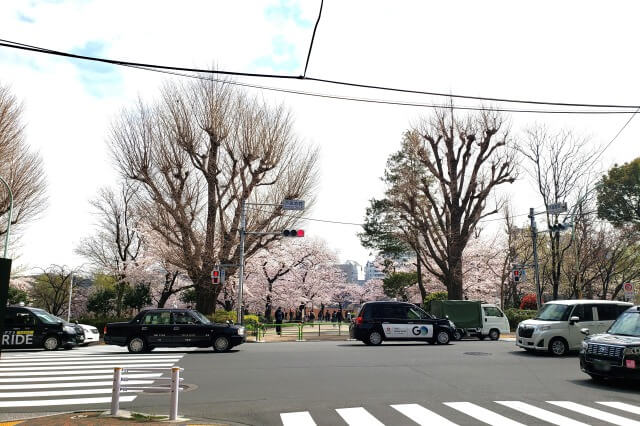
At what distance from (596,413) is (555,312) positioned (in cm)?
999

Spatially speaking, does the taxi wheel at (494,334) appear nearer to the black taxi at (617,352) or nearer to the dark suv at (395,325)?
the dark suv at (395,325)

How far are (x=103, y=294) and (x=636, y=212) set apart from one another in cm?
4559

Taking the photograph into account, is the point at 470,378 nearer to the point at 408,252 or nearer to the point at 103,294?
the point at 408,252

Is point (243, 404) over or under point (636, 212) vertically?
under

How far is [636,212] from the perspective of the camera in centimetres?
3850

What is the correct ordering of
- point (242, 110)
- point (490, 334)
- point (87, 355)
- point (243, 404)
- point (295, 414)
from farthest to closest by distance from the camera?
point (242, 110) < point (490, 334) < point (87, 355) < point (243, 404) < point (295, 414)

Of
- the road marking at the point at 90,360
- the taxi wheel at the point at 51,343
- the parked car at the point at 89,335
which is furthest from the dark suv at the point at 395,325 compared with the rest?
the taxi wheel at the point at 51,343

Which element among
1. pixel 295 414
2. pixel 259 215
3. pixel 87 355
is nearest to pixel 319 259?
pixel 259 215

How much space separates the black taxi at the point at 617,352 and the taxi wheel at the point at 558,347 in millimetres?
5387

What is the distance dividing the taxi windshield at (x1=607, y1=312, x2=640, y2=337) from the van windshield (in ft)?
17.4

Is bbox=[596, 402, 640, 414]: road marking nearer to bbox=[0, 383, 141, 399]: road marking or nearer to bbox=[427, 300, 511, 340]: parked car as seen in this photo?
bbox=[0, 383, 141, 399]: road marking

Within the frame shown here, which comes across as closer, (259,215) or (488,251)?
(259,215)

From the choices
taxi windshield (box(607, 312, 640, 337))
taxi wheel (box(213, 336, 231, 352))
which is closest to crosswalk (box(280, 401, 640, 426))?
taxi windshield (box(607, 312, 640, 337))

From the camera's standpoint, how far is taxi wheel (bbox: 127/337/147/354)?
16.8 meters
